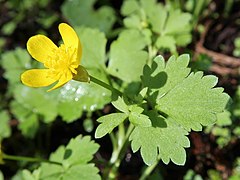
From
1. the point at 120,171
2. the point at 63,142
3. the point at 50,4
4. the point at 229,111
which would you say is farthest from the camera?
the point at 50,4

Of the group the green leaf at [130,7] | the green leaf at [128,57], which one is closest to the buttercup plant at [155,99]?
the green leaf at [128,57]

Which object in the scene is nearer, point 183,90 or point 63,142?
point 183,90

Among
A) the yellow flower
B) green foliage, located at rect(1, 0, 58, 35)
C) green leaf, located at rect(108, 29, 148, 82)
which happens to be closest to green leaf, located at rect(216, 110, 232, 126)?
green leaf, located at rect(108, 29, 148, 82)

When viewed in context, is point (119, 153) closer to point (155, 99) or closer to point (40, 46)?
point (155, 99)

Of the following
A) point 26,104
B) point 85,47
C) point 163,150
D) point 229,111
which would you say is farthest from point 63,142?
point 163,150

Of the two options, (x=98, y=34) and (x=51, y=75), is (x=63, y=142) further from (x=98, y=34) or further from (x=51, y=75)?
(x=51, y=75)

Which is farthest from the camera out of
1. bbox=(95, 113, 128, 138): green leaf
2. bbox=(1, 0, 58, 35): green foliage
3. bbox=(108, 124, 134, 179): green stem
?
bbox=(1, 0, 58, 35): green foliage

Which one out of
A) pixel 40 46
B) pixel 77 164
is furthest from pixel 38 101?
pixel 40 46

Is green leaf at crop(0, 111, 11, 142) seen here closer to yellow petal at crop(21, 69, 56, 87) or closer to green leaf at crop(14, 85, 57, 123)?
green leaf at crop(14, 85, 57, 123)
